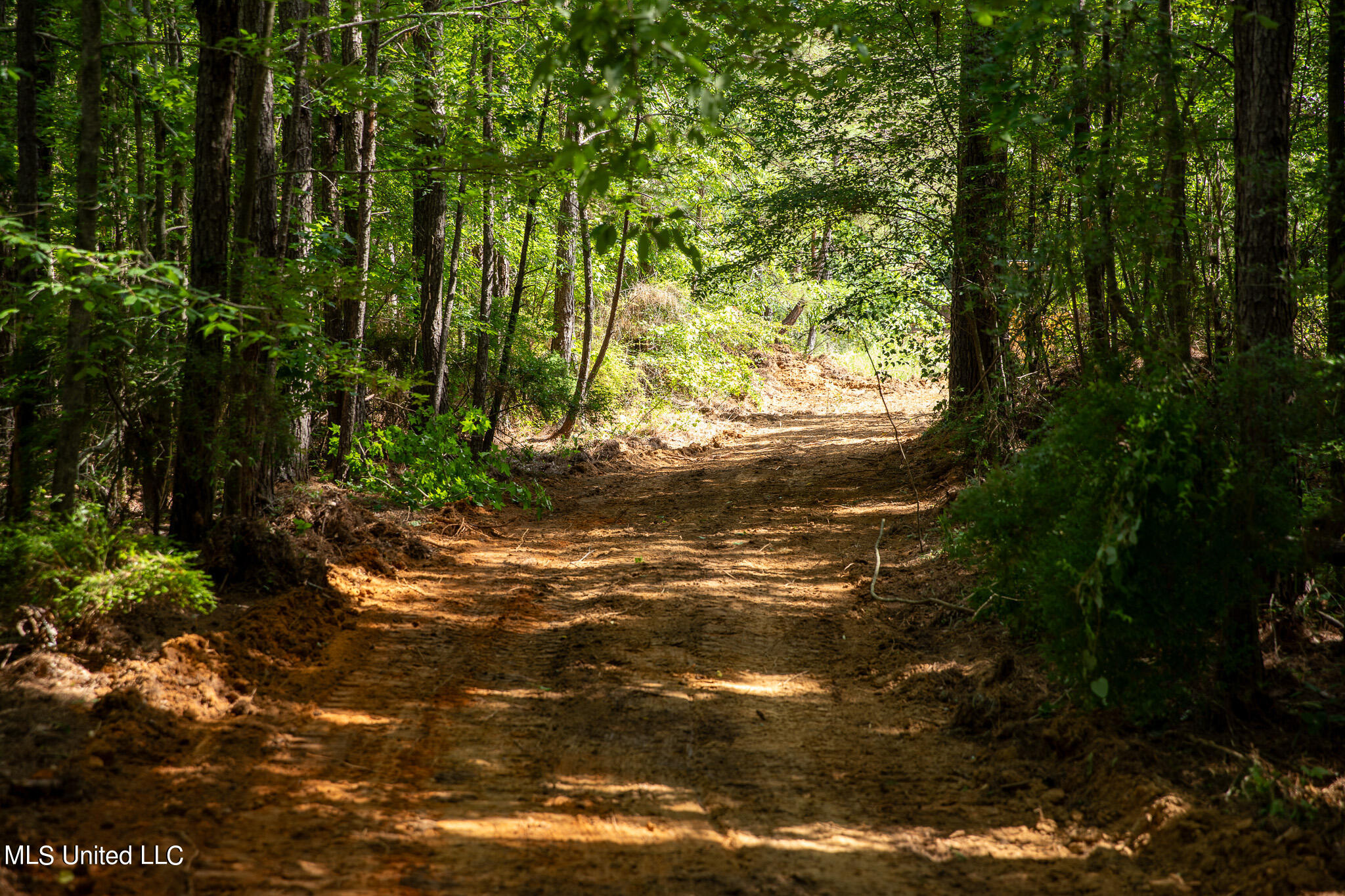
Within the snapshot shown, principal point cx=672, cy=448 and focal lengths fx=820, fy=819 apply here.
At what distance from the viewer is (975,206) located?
32.7 feet

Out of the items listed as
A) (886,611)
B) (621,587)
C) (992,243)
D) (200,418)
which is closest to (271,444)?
(200,418)

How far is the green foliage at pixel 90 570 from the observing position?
183 inches

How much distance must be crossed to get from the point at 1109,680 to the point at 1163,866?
1.03 meters

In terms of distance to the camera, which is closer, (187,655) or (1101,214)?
(187,655)

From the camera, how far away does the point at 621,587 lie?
7.86 metres

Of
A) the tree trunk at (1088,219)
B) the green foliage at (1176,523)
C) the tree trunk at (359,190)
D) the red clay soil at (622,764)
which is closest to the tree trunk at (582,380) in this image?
the tree trunk at (359,190)

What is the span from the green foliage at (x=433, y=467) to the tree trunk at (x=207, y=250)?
392 centimetres

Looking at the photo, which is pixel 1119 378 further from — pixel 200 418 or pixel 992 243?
pixel 200 418

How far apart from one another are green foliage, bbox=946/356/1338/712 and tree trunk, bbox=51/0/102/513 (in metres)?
6.02

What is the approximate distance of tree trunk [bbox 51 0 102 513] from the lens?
522 centimetres

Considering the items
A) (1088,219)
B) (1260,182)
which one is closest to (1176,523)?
(1260,182)

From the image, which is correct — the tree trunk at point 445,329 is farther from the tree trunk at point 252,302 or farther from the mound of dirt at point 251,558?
the mound of dirt at point 251,558

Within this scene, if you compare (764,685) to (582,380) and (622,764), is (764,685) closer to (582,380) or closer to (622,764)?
(622,764)

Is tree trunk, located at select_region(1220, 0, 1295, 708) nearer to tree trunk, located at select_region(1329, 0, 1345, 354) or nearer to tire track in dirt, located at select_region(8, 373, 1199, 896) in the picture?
tree trunk, located at select_region(1329, 0, 1345, 354)
